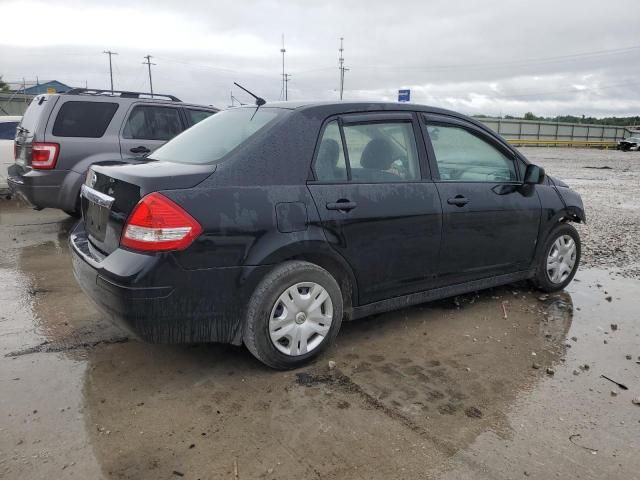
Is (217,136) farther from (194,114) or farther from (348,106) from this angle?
(194,114)

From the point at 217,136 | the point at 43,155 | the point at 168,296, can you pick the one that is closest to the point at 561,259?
the point at 217,136

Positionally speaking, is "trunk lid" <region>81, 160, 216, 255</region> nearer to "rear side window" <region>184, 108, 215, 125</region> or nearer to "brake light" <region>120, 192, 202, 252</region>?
"brake light" <region>120, 192, 202, 252</region>

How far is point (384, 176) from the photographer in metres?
3.72

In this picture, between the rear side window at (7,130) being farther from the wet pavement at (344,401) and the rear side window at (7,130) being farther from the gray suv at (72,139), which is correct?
the wet pavement at (344,401)

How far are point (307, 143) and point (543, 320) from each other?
2631mm

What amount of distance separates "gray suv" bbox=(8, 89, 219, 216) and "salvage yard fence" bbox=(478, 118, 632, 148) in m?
45.8

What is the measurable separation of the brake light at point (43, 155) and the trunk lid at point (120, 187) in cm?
370

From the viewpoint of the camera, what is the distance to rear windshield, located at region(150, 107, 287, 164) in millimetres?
3398

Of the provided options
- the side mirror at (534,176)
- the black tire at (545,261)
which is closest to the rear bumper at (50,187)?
the side mirror at (534,176)

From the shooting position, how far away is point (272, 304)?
3.17 metres

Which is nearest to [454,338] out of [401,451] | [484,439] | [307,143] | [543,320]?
[543,320]

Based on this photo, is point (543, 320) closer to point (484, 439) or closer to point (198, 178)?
point (484, 439)

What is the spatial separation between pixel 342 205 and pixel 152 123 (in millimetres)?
5072

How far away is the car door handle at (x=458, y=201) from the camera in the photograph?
399 centimetres
